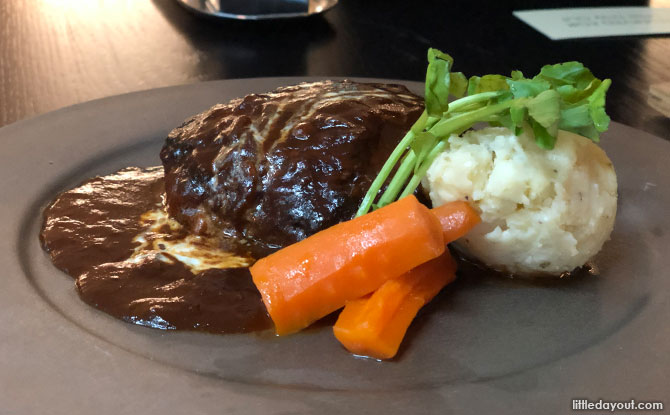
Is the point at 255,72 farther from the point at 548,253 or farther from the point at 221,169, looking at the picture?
the point at 548,253

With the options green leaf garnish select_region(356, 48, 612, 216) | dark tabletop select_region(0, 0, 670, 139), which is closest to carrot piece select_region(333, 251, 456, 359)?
green leaf garnish select_region(356, 48, 612, 216)

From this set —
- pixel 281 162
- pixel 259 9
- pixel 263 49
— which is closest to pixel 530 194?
pixel 281 162

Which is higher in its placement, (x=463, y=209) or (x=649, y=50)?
(x=463, y=209)

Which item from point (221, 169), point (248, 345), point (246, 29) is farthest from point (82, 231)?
point (246, 29)

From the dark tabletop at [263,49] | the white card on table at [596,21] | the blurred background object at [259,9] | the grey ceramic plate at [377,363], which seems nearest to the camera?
the grey ceramic plate at [377,363]

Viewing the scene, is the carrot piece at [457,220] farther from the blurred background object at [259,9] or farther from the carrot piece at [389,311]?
the blurred background object at [259,9]

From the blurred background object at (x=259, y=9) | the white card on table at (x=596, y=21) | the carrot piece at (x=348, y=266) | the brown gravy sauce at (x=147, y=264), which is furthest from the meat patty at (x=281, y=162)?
the white card on table at (x=596, y=21)
